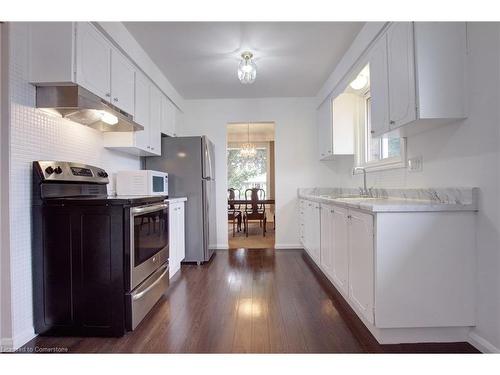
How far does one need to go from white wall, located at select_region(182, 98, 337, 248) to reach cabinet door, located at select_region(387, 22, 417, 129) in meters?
2.40

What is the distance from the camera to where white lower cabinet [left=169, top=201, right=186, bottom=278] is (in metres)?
2.93

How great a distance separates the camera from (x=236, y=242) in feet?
16.1

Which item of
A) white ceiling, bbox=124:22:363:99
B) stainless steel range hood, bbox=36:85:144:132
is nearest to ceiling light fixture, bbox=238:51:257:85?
white ceiling, bbox=124:22:363:99

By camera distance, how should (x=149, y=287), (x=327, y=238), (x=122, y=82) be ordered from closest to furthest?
1. (x=149, y=287)
2. (x=122, y=82)
3. (x=327, y=238)

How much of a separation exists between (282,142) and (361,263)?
286cm

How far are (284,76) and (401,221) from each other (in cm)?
255

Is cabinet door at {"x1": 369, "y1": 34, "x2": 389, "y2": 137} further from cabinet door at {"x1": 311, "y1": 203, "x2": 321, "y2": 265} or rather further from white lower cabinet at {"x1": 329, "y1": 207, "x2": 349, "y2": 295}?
cabinet door at {"x1": 311, "y1": 203, "x2": 321, "y2": 265}

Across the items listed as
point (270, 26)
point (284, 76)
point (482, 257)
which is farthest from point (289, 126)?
point (482, 257)

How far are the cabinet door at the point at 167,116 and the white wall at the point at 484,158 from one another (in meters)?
2.98

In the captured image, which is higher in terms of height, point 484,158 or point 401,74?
point 401,74

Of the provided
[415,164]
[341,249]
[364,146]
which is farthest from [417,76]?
[364,146]

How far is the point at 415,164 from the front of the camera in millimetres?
2115

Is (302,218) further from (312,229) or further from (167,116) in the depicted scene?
(167,116)
